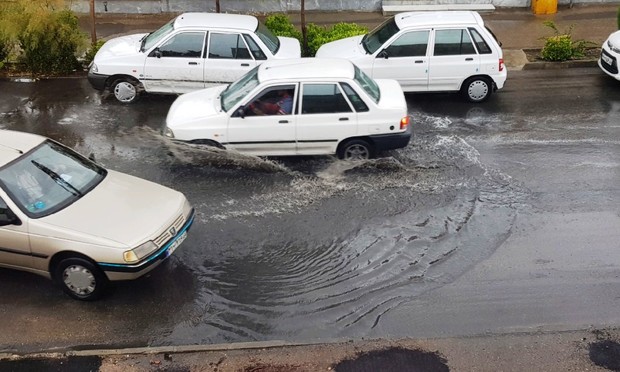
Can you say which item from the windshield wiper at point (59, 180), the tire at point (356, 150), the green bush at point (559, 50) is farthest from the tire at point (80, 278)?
the green bush at point (559, 50)

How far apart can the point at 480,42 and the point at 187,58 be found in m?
5.59

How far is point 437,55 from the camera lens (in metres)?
12.6

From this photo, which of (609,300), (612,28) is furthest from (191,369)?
(612,28)

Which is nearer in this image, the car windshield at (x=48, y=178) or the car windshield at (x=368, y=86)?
the car windshield at (x=48, y=178)

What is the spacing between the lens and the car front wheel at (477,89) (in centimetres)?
1284

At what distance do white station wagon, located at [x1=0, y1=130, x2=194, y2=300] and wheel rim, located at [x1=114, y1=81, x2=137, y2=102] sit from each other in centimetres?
467

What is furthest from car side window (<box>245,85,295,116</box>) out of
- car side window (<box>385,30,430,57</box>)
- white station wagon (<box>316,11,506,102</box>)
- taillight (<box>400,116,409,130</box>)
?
car side window (<box>385,30,430,57</box>)

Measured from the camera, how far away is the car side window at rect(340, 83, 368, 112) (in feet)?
33.2

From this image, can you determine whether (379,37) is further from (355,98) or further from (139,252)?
(139,252)

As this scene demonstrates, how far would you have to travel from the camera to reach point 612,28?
1691cm

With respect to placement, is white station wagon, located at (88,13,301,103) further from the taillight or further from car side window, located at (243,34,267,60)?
the taillight

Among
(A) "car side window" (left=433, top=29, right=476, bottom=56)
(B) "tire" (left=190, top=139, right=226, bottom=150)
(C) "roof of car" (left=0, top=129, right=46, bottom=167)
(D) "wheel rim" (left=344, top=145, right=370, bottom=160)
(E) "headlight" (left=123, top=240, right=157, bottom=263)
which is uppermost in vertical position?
(A) "car side window" (left=433, top=29, right=476, bottom=56)

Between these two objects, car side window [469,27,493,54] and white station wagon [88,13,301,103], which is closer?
white station wagon [88,13,301,103]

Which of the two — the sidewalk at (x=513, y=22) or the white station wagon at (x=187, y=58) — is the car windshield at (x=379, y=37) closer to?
the white station wagon at (x=187, y=58)
